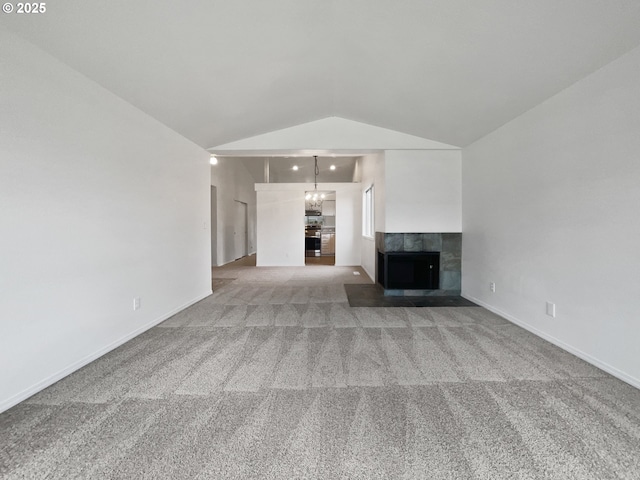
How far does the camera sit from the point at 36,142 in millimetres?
1800

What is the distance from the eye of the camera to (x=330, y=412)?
62.9 inches

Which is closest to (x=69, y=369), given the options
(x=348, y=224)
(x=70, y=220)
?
(x=70, y=220)

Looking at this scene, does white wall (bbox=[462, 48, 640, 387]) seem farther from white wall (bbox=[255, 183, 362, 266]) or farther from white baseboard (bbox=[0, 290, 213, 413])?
white wall (bbox=[255, 183, 362, 266])

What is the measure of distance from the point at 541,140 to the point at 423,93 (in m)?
1.22

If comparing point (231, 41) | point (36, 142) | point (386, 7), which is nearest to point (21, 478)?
point (36, 142)

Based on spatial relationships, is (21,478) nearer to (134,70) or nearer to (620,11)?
(134,70)

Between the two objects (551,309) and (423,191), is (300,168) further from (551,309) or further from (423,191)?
(551,309)

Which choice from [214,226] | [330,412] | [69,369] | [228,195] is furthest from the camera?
[228,195]

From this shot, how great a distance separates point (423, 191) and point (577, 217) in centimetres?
215

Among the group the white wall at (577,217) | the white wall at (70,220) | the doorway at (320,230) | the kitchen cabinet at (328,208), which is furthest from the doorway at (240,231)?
the white wall at (577,217)

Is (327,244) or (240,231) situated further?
(327,244)

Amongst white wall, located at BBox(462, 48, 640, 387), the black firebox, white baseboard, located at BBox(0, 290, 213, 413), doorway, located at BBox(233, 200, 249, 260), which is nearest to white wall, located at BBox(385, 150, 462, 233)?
the black firebox

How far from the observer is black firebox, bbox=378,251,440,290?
14.2 feet

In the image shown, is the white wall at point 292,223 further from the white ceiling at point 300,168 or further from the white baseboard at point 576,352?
the white baseboard at point 576,352
